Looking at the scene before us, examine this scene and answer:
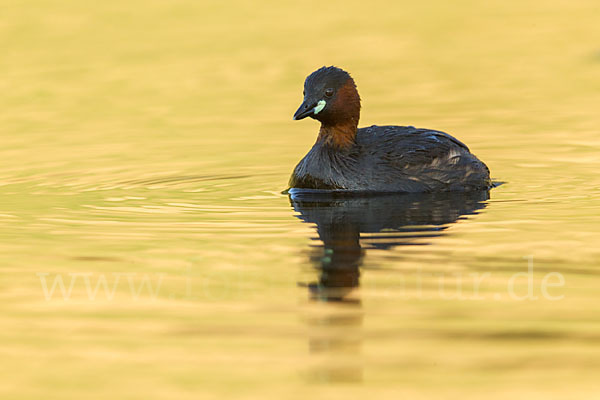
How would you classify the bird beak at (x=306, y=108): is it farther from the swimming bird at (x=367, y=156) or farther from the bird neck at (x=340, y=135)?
the bird neck at (x=340, y=135)

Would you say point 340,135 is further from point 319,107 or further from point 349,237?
point 349,237

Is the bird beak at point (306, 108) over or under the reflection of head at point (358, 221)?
over

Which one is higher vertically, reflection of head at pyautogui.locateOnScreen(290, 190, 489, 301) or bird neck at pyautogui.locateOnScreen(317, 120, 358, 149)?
bird neck at pyautogui.locateOnScreen(317, 120, 358, 149)

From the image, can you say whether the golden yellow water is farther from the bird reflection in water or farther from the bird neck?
the bird neck

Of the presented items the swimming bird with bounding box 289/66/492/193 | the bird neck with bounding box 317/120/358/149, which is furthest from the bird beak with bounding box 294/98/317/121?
the bird neck with bounding box 317/120/358/149

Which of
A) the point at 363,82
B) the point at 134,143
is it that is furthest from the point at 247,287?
the point at 363,82

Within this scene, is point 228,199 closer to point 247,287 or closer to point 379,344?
point 247,287

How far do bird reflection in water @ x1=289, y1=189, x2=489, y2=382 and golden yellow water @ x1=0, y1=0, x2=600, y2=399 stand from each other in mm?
36

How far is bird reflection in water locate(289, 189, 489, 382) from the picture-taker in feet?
20.5

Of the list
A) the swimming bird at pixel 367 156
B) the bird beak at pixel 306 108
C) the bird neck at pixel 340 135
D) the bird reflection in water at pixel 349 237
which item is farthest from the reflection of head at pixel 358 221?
the bird beak at pixel 306 108

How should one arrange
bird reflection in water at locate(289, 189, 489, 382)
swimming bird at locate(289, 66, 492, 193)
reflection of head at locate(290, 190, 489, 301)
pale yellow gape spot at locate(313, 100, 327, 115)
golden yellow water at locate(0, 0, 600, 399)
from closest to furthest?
golden yellow water at locate(0, 0, 600, 399) → bird reflection in water at locate(289, 189, 489, 382) → reflection of head at locate(290, 190, 489, 301) → swimming bird at locate(289, 66, 492, 193) → pale yellow gape spot at locate(313, 100, 327, 115)

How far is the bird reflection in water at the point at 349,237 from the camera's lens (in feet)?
20.5

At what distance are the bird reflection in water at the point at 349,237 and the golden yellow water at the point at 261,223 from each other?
36 mm

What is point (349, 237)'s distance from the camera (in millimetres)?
9352
